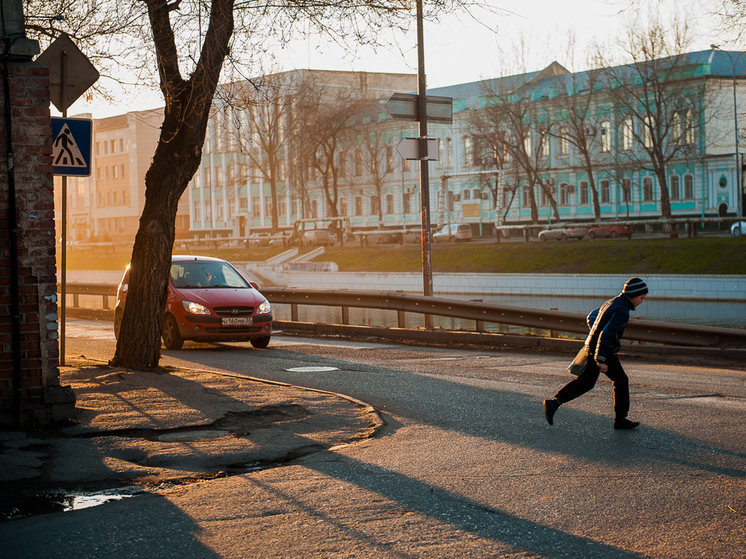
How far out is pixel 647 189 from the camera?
62125 mm

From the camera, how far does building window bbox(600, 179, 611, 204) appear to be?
6559 centimetres

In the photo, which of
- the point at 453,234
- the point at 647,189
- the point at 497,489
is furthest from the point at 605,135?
the point at 497,489

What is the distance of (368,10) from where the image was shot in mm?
11242

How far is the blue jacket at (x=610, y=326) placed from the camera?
7.37 metres

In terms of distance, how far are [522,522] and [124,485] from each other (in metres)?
2.58

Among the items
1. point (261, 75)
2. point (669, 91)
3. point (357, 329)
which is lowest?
point (357, 329)

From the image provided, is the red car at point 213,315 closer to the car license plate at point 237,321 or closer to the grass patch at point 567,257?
the car license plate at point 237,321

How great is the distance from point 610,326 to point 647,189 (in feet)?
189

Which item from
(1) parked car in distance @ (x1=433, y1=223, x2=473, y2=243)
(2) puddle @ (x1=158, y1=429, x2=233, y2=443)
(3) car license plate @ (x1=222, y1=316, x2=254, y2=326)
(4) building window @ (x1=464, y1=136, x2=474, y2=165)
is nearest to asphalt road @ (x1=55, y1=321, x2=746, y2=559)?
(2) puddle @ (x1=158, y1=429, x2=233, y2=443)

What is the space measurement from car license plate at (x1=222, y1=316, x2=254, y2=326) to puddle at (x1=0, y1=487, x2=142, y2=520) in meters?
8.84

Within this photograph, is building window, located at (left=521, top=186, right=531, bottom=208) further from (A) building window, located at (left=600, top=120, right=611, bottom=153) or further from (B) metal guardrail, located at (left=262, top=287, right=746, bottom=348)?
(B) metal guardrail, located at (left=262, top=287, right=746, bottom=348)

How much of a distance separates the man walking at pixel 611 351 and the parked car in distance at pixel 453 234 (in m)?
49.1

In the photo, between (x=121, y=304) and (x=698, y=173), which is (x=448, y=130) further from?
(x=121, y=304)

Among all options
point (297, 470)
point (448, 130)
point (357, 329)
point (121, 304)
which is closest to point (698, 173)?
point (448, 130)
